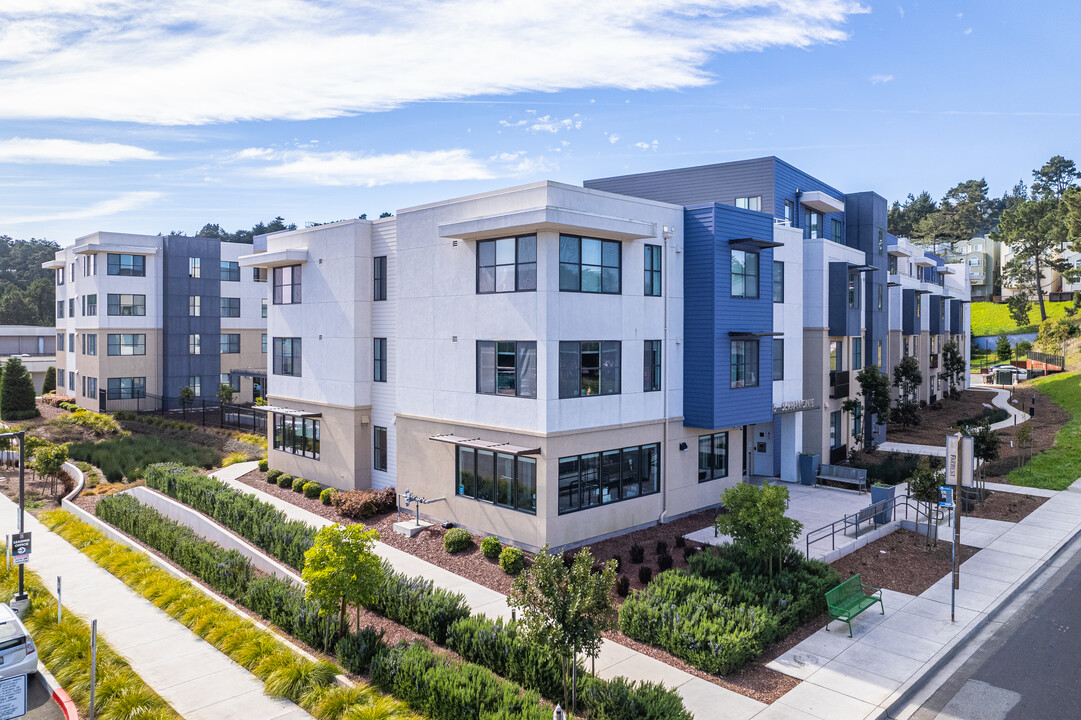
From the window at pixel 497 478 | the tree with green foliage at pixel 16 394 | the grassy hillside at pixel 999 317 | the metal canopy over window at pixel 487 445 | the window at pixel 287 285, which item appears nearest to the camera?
the metal canopy over window at pixel 487 445

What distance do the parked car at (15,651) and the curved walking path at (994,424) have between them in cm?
3456

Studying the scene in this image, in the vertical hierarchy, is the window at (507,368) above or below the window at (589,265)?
below

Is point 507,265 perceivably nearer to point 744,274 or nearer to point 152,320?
point 744,274

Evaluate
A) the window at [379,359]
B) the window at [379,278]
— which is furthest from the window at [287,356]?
the window at [379,278]

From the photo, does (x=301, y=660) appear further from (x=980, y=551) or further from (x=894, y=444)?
(x=894, y=444)

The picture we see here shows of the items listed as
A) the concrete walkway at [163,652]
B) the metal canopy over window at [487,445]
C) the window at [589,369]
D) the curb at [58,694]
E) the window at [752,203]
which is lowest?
the curb at [58,694]

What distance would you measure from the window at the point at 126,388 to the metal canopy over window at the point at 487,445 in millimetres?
40082

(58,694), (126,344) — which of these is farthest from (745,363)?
(126,344)

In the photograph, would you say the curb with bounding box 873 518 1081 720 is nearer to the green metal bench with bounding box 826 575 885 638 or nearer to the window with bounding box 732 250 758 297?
the green metal bench with bounding box 826 575 885 638

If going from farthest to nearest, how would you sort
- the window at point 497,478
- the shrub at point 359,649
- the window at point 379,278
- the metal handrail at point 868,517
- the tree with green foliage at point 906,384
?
the tree with green foliage at point 906,384, the window at point 379,278, the metal handrail at point 868,517, the window at point 497,478, the shrub at point 359,649

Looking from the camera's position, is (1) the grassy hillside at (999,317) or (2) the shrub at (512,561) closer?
(2) the shrub at (512,561)

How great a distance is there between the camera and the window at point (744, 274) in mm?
23844

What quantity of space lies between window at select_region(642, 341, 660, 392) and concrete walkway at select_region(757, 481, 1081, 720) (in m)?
8.68

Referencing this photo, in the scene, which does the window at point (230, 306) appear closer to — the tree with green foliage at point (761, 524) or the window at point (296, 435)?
the window at point (296, 435)
